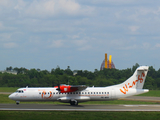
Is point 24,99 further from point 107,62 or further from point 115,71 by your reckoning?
point 107,62

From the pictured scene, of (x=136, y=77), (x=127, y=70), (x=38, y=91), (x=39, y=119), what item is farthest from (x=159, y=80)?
(x=39, y=119)

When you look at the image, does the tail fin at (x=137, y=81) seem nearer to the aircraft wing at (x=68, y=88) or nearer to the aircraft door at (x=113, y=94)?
the aircraft door at (x=113, y=94)

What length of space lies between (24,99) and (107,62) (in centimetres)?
12882

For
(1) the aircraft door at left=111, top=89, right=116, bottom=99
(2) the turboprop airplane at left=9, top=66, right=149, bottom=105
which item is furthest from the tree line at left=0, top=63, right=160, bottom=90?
(1) the aircraft door at left=111, top=89, right=116, bottom=99

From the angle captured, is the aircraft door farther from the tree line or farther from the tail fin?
the tree line

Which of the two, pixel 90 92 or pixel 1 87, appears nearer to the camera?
pixel 90 92

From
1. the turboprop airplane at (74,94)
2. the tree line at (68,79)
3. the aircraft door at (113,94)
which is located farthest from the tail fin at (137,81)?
the tree line at (68,79)

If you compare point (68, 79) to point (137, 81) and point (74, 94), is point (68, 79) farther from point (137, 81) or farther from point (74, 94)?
point (137, 81)

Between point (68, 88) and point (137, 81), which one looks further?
point (137, 81)

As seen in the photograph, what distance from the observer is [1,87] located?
91.6 meters

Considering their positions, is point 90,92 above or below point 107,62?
below

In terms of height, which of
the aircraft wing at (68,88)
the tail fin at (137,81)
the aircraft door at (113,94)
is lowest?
the aircraft door at (113,94)

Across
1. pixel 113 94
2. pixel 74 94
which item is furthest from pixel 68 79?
pixel 113 94

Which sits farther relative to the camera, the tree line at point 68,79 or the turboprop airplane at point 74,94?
the tree line at point 68,79
